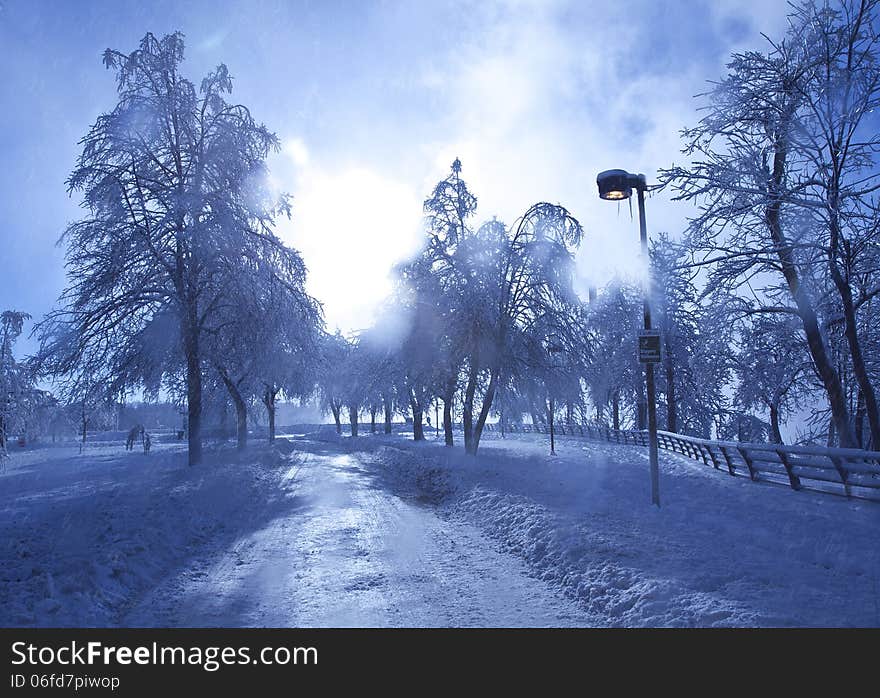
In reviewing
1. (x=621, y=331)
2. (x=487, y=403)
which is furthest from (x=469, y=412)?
(x=621, y=331)

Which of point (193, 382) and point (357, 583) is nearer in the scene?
point (357, 583)

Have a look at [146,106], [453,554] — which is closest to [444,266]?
[146,106]

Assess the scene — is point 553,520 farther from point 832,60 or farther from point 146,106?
point 146,106

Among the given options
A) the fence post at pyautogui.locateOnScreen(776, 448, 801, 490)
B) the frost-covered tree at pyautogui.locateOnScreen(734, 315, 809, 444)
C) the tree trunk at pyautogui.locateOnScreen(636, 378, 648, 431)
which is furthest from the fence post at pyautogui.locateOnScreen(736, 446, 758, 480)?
the tree trunk at pyautogui.locateOnScreen(636, 378, 648, 431)

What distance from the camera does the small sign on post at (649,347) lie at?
9578 millimetres

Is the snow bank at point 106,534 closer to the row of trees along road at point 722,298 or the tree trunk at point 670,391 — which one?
the row of trees along road at point 722,298

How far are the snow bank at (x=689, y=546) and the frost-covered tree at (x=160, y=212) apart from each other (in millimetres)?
9331

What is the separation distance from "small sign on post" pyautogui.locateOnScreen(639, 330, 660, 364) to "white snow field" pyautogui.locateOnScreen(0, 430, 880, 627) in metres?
2.79

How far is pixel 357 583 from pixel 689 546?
13.6 ft

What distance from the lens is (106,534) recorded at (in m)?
7.02

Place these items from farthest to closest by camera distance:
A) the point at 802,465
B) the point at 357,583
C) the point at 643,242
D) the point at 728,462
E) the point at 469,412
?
the point at 469,412, the point at 728,462, the point at 802,465, the point at 643,242, the point at 357,583

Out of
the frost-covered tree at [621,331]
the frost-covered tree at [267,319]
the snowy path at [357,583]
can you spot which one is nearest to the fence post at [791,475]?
the snowy path at [357,583]

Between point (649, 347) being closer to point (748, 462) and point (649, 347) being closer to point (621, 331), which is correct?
point (748, 462)

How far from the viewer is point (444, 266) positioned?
66.4 ft
